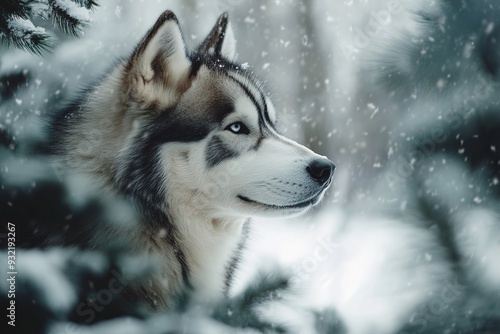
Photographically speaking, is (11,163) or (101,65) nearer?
(11,163)

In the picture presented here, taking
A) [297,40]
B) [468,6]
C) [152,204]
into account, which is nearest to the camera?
[468,6]

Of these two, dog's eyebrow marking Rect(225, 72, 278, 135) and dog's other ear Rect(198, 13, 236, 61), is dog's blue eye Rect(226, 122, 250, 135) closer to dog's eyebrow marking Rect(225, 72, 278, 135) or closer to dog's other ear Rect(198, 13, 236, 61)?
dog's eyebrow marking Rect(225, 72, 278, 135)

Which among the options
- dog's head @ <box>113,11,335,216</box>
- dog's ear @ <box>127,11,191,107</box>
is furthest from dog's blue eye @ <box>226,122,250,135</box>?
dog's ear @ <box>127,11,191,107</box>

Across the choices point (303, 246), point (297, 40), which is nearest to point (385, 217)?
point (303, 246)

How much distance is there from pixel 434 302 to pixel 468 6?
1.30ft

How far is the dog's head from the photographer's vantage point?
114 cm

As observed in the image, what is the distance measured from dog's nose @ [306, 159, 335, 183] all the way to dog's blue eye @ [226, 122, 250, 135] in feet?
0.50

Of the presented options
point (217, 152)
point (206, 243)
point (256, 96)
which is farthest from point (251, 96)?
point (206, 243)

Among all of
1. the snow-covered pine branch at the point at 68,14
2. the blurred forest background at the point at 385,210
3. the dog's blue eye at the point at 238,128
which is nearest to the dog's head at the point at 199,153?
the dog's blue eye at the point at 238,128

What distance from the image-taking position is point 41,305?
703 mm

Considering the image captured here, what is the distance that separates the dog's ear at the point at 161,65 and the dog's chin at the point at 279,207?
0.25 metres

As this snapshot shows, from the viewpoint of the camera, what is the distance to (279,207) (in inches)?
45.4

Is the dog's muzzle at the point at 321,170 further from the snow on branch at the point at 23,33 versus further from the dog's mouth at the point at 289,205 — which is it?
the snow on branch at the point at 23,33

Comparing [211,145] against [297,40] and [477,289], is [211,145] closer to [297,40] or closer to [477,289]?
[477,289]
